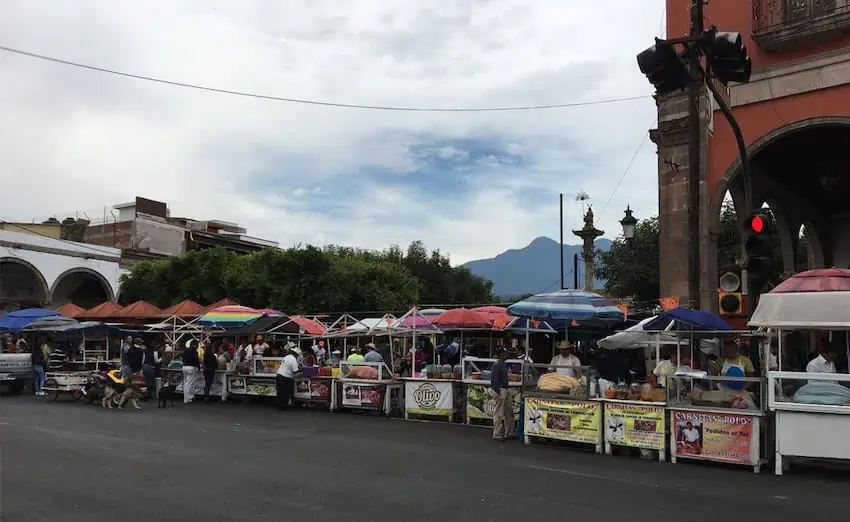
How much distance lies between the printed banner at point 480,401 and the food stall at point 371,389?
2.47 meters

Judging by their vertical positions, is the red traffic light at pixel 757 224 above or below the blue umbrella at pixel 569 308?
above

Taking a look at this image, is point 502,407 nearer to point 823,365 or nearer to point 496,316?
point 823,365

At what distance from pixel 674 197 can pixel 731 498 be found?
390 inches

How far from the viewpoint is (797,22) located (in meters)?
15.4

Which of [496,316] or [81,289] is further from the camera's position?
[81,289]

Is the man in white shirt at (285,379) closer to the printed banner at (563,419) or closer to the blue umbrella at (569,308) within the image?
the blue umbrella at (569,308)

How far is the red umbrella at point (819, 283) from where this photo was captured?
10.5 m

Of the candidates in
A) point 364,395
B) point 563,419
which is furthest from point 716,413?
point 364,395

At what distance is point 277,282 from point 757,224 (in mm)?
28224

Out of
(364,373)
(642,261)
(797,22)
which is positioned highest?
(797,22)

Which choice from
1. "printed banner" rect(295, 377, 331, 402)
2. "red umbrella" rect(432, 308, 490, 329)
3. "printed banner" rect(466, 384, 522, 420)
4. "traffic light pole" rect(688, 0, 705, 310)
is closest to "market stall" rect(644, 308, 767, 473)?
"traffic light pole" rect(688, 0, 705, 310)

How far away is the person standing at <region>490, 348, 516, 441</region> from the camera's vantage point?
45.0 ft

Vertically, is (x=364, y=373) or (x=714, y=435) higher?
(x=364, y=373)

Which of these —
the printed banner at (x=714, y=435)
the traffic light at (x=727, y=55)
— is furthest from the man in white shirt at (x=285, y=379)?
the traffic light at (x=727, y=55)
